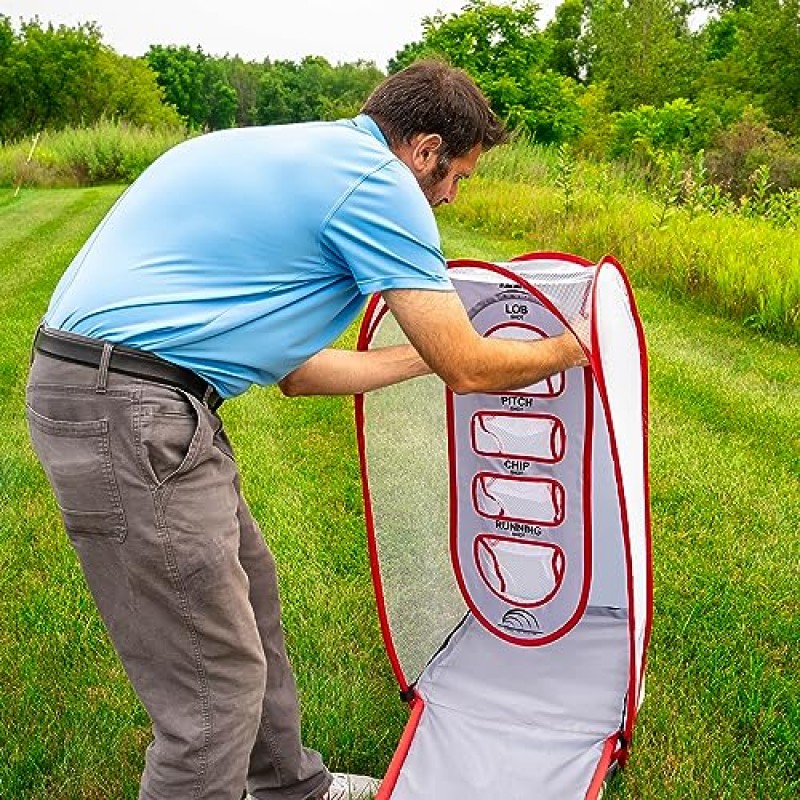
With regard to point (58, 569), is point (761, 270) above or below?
above

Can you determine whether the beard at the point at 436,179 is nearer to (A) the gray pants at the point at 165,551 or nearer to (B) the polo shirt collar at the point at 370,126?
(B) the polo shirt collar at the point at 370,126

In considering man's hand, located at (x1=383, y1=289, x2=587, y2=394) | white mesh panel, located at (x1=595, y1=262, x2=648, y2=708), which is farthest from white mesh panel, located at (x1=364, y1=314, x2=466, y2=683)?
man's hand, located at (x1=383, y1=289, x2=587, y2=394)

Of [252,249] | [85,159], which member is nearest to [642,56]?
[85,159]

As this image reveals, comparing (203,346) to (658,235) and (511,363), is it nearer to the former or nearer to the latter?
(511,363)

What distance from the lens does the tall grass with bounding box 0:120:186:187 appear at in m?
20.1

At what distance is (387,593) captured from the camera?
3020mm

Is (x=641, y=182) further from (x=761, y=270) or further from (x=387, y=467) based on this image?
(x=387, y=467)

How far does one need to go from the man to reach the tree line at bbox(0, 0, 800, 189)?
12.4m


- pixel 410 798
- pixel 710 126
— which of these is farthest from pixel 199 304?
pixel 710 126

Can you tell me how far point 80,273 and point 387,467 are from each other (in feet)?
3.93

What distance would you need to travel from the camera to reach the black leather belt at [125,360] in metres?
1.82

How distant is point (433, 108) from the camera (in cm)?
200

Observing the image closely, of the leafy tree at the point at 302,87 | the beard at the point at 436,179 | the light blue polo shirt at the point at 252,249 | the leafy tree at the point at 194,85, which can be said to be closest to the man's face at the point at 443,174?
the beard at the point at 436,179

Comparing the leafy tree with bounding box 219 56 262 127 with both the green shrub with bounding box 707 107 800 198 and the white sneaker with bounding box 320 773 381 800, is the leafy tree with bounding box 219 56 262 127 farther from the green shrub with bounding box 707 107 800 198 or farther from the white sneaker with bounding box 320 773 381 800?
the white sneaker with bounding box 320 773 381 800
